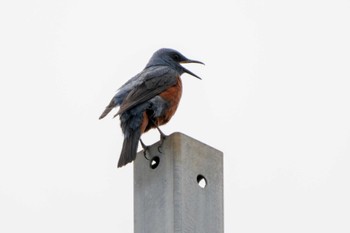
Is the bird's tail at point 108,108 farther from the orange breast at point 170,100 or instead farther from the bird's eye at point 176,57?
the bird's eye at point 176,57

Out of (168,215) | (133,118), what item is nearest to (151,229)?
(168,215)

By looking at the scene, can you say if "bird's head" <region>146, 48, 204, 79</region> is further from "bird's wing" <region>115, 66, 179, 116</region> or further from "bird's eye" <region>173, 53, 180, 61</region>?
"bird's wing" <region>115, 66, 179, 116</region>

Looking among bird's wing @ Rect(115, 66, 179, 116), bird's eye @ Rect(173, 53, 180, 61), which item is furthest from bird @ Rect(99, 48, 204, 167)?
bird's eye @ Rect(173, 53, 180, 61)

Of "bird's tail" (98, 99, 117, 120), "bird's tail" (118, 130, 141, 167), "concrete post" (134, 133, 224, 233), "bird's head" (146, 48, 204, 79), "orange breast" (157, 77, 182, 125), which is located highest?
"bird's head" (146, 48, 204, 79)

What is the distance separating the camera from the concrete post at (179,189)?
5781 mm

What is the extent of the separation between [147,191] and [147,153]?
0.46 metres

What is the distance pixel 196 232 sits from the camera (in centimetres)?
577

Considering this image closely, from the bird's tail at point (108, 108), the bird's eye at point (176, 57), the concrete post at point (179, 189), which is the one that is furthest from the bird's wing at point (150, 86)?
the concrete post at point (179, 189)

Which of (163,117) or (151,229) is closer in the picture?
(151,229)

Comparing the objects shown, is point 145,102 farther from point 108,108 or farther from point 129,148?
point 129,148

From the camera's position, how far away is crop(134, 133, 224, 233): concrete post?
5781 mm

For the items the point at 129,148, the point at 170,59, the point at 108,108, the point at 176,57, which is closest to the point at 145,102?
the point at 108,108

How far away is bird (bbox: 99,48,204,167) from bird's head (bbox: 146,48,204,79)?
0.34 m

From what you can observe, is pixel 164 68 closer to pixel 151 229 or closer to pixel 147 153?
pixel 147 153
